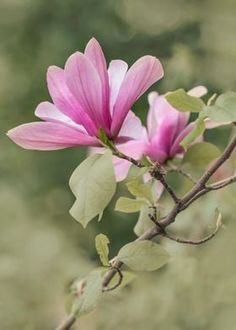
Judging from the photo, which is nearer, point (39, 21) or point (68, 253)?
point (68, 253)

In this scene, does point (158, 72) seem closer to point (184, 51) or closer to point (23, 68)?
point (184, 51)

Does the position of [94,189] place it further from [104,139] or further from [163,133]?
[163,133]

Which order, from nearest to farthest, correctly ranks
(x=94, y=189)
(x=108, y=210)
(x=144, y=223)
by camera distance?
(x=94, y=189) → (x=144, y=223) → (x=108, y=210)

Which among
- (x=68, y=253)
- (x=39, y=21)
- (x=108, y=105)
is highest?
(x=108, y=105)

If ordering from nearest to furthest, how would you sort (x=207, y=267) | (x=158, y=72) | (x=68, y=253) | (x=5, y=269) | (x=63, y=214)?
(x=158, y=72) → (x=207, y=267) → (x=5, y=269) → (x=68, y=253) → (x=63, y=214)

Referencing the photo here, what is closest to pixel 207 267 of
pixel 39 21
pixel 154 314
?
pixel 154 314

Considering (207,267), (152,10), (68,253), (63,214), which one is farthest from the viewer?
(152,10)

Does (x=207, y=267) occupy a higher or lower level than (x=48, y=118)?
lower

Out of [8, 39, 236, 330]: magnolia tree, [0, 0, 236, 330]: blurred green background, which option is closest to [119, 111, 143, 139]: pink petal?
[8, 39, 236, 330]: magnolia tree

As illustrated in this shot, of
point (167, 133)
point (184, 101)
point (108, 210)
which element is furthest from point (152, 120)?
point (108, 210)
